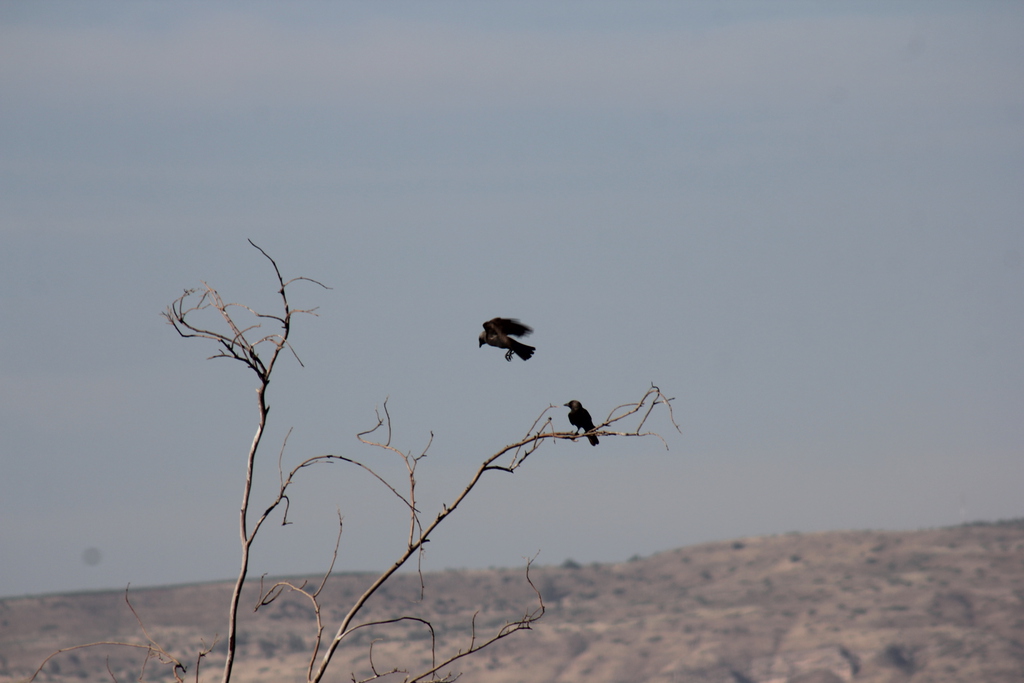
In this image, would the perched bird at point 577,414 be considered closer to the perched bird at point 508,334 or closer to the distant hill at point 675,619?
the perched bird at point 508,334

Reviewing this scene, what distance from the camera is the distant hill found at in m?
89.9

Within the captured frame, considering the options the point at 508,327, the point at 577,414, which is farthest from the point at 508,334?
the point at 577,414

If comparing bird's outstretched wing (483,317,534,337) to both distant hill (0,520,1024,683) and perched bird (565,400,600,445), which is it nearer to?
perched bird (565,400,600,445)

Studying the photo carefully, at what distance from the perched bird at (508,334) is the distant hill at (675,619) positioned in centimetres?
7384

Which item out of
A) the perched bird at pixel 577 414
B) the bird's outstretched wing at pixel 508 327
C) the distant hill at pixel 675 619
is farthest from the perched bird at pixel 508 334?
the distant hill at pixel 675 619

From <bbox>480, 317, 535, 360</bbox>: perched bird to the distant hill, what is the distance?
73837 mm

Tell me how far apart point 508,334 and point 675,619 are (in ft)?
318

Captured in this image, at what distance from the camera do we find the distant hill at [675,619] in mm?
89938

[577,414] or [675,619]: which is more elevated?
[675,619]

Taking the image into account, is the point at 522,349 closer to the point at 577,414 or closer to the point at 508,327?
the point at 508,327

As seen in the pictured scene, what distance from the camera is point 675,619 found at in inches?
4114

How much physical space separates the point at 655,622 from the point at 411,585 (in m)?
32.3

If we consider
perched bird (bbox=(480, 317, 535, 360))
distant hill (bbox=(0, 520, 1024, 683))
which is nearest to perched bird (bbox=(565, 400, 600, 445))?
perched bird (bbox=(480, 317, 535, 360))

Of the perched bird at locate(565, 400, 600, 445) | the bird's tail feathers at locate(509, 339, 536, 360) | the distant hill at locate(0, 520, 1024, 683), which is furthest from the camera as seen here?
the distant hill at locate(0, 520, 1024, 683)
